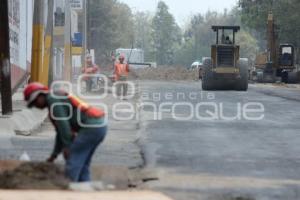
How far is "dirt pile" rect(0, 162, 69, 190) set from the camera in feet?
32.2

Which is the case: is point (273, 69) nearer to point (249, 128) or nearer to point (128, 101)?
point (128, 101)

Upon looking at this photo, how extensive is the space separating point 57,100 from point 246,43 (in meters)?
138

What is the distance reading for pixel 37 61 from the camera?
2352 cm

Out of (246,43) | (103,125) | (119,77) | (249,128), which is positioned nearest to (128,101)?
(119,77)

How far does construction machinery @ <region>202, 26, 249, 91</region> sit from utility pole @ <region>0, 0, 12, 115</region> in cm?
2114

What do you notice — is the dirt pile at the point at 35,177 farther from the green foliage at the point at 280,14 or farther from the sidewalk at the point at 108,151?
the green foliage at the point at 280,14

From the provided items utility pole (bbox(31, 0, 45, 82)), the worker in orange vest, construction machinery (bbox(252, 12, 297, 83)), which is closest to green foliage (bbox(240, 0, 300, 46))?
construction machinery (bbox(252, 12, 297, 83))

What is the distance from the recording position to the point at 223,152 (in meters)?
14.9

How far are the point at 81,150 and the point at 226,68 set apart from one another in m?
30.0

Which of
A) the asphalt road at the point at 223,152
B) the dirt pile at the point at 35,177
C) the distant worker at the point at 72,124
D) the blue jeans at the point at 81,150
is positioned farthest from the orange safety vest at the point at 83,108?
the asphalt road at the point at 223,152

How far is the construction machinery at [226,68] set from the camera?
39.2 metres

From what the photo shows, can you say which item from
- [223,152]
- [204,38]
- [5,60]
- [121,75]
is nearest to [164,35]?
[204,38]

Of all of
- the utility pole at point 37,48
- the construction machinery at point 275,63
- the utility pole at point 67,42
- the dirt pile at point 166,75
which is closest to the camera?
the utility pole at point 37,48

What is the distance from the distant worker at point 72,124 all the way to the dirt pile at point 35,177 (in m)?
0.21
